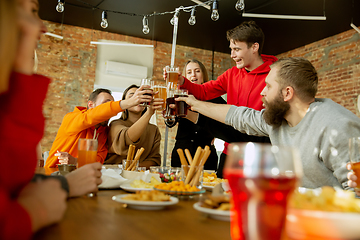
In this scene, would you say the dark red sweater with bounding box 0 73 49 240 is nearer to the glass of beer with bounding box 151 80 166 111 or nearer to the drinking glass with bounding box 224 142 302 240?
the drinking glass with bounding box 224 142 302 240

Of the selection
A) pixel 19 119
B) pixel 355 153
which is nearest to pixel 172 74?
pixel 355 153

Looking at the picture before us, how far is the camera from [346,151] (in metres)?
1.33

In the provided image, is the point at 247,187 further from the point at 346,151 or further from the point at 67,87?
the point at 67,87

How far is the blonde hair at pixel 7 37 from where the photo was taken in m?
0.41

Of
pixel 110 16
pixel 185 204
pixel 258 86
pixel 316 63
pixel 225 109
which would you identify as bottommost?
pixel 185 204

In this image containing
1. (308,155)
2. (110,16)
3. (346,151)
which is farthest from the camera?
(110,16)

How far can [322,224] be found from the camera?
45 centimetres

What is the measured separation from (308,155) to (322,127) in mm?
152

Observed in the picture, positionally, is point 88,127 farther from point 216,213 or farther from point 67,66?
point 67,66

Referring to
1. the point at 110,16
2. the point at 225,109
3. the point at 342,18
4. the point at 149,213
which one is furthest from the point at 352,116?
the point at 110,16

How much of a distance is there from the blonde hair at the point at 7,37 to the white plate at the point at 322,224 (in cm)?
47

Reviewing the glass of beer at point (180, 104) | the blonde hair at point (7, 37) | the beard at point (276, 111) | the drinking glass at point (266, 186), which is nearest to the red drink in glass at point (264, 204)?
the drinking glass at point (266, 186)

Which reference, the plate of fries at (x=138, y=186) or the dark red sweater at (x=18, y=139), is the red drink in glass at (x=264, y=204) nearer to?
the dark red sweater at (x=18, y=139)

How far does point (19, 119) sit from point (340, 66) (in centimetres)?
675
